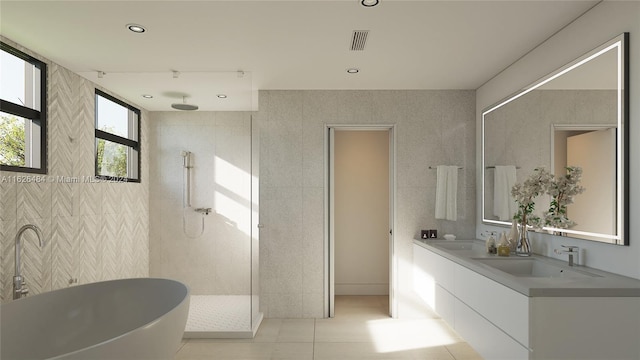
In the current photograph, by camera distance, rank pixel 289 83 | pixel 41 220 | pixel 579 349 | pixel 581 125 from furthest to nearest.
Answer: pixel 289 83 < pixel 41 220 < pixel 581 125 < pixel 579 349

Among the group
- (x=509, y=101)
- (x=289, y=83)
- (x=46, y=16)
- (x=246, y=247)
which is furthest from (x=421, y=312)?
(x=46, y=16)

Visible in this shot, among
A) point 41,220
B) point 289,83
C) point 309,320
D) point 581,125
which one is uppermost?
point 289,83

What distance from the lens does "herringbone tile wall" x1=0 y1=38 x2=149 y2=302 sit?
320 centimetres

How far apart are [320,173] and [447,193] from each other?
138 cm

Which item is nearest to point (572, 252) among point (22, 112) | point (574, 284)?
point (574, 284)

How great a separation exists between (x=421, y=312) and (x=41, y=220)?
12.1ft

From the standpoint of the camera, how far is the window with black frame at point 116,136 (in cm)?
351

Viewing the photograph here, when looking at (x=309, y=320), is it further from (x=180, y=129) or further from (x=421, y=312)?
(x=180, y=129)

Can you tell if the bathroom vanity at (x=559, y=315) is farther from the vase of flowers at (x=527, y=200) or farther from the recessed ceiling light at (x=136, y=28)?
the recessed ceiling light at (x=136, y=28)

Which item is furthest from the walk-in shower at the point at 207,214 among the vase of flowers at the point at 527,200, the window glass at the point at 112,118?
the vase of flowers at the point at 527,200

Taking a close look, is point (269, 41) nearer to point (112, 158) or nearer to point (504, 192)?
point (112, 158)

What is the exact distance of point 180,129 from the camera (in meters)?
3.50

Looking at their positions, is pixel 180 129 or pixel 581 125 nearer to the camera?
pixel 581 125

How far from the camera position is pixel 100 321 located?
9.54 ft
